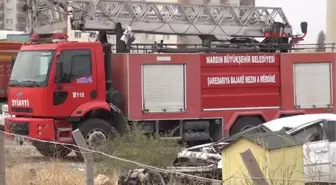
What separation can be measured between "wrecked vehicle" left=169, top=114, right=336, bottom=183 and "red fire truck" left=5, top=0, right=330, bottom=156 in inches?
168

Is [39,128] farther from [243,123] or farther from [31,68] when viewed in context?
[243,123]

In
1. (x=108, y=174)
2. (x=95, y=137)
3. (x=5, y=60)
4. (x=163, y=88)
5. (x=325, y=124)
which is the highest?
(x=5, y=60)

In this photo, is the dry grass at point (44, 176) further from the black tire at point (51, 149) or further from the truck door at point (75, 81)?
the truck door at point (75, 81)

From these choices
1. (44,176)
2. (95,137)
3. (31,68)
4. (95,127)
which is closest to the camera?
(44,176)

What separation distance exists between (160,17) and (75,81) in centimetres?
407

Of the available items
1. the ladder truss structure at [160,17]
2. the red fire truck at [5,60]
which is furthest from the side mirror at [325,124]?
the red fire truck at [5,60]

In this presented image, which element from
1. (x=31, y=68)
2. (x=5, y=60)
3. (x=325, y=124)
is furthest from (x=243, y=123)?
(x=5, y=60)

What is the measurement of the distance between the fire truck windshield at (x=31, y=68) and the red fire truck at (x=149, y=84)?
24 millimetres

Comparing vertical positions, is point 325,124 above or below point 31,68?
below

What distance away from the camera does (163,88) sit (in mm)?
15031

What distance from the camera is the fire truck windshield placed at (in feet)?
46.7

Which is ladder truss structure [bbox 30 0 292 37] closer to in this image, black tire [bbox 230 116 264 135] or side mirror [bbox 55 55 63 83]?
side mirror [bbox 55 55 63 83]

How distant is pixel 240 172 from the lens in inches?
285

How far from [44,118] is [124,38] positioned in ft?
9.00
